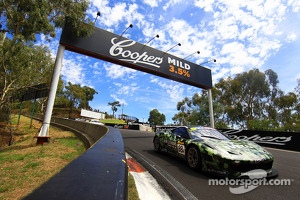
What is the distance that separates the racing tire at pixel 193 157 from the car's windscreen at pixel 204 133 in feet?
1.94

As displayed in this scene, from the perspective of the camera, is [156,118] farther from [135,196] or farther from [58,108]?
[135,196]

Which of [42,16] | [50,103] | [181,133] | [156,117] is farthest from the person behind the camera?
[156,117]

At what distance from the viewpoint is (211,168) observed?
4629 mm

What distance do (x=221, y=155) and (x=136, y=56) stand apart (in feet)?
43.6

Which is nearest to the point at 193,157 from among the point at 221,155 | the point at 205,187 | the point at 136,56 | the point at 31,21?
the point at 221,155

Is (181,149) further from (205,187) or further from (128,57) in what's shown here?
(128,57)

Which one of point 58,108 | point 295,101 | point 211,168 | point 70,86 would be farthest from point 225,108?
point 58,108

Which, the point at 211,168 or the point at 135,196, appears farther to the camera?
the point at 211,168

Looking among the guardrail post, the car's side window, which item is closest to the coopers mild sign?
the guardrail post

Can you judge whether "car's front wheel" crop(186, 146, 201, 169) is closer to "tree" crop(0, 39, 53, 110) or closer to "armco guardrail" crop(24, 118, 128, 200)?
"armco guardrail" crop(24, 118, 128, 200)

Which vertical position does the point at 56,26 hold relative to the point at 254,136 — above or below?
above

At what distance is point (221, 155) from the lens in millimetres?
4422

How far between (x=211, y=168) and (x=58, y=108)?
79.8 metres

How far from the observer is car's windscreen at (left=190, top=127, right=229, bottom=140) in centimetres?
606
